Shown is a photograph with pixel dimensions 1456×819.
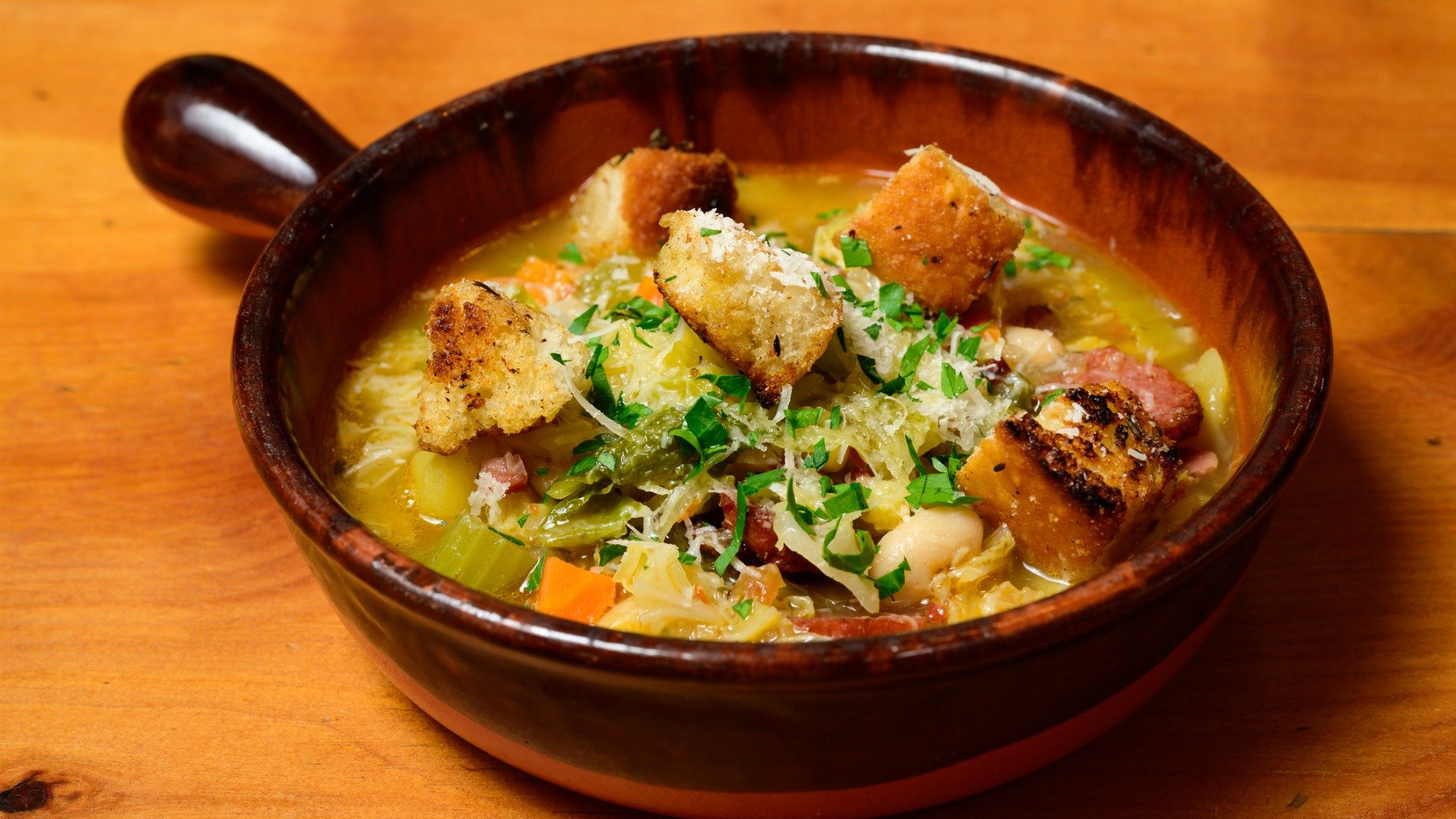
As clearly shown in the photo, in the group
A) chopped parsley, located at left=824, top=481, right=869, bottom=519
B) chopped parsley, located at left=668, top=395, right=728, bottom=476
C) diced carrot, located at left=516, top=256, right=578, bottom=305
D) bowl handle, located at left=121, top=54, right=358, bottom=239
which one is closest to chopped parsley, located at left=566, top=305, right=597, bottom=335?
diced carrot, located at left=516, top=256, right=578, bottom=305

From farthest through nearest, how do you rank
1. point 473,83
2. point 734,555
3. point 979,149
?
point 473,83, point 979,149, point 734,555

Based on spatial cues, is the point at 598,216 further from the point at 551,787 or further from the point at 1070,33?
the point at 1070,33

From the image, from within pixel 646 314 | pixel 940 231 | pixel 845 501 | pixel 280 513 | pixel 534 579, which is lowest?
pixel 280 513

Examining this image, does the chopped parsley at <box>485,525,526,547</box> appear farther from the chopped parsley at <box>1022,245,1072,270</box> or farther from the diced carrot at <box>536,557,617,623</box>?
the chopped parsley at <box>1022,245,1072,270</box>

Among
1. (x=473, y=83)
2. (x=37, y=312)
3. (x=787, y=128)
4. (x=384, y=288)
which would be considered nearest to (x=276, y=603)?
(x=384, y=288)

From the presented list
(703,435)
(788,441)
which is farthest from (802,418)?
(703,435)

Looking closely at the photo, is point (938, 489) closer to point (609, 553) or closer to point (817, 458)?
point (817, 458)
